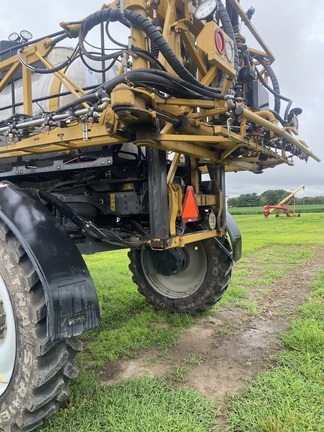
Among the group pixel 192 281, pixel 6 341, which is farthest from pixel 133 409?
pixel 192 281

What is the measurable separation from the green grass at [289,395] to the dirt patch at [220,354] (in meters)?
0.15

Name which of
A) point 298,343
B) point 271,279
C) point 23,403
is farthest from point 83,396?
point 271,279

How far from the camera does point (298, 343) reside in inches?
131

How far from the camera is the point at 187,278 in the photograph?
14.4 feet

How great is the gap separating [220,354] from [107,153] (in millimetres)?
2072

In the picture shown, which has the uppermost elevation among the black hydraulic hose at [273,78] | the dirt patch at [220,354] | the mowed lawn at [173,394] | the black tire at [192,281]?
the black hydraulic hose at [273,78]

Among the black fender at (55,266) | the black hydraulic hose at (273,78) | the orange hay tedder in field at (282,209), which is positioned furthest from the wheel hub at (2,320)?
the orange hay tedder in field at (282,209)

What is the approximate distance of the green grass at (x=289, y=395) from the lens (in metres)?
2.19

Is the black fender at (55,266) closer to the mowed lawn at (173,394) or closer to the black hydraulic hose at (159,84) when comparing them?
the mowed lawn at (173,394)

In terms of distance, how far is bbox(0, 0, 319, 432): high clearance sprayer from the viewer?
85.7 inches

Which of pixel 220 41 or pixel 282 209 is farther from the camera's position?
pixel 282 209

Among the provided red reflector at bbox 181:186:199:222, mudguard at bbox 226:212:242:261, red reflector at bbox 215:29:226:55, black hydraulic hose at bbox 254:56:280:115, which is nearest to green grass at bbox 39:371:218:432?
red reflector at bbox 181:186:199:222

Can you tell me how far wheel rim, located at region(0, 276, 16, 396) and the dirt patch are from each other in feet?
2.76

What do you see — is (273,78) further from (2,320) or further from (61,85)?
(2,320)
